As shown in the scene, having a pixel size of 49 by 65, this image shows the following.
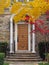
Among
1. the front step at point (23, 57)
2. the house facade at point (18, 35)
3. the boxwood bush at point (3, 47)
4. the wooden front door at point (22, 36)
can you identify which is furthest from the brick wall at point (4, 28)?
the front step at point (23, 57)

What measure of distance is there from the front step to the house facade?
444 millimetres

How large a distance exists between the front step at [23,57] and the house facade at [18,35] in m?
0.44

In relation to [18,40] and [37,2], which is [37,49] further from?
[37,2]

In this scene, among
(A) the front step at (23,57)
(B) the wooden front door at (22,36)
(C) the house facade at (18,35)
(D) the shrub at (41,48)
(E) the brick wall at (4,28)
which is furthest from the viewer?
(B) the wooden front door at (22,36)

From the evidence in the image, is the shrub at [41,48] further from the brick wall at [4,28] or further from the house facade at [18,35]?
the brick wall at [4,28]

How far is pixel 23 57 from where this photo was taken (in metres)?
24.3

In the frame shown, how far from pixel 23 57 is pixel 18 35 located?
2.21 meters

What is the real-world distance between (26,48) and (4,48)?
1.97 meters

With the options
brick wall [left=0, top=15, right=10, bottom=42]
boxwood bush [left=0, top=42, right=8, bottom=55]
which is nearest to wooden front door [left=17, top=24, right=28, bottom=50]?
brick wall [left=0, top=15, right=10, bottom=42]

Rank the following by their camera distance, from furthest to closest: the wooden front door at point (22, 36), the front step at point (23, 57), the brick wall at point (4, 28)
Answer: the wooden front door at point (22, 36)
the brick wall at point (4, 28)
the front step at point (23, 57)

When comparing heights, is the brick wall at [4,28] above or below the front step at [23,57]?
above

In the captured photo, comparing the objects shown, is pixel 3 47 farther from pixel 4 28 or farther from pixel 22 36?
pixel 22 36

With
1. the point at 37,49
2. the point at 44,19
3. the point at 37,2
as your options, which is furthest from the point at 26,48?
the point at 37,2

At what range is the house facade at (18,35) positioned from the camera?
2519 centimetres
